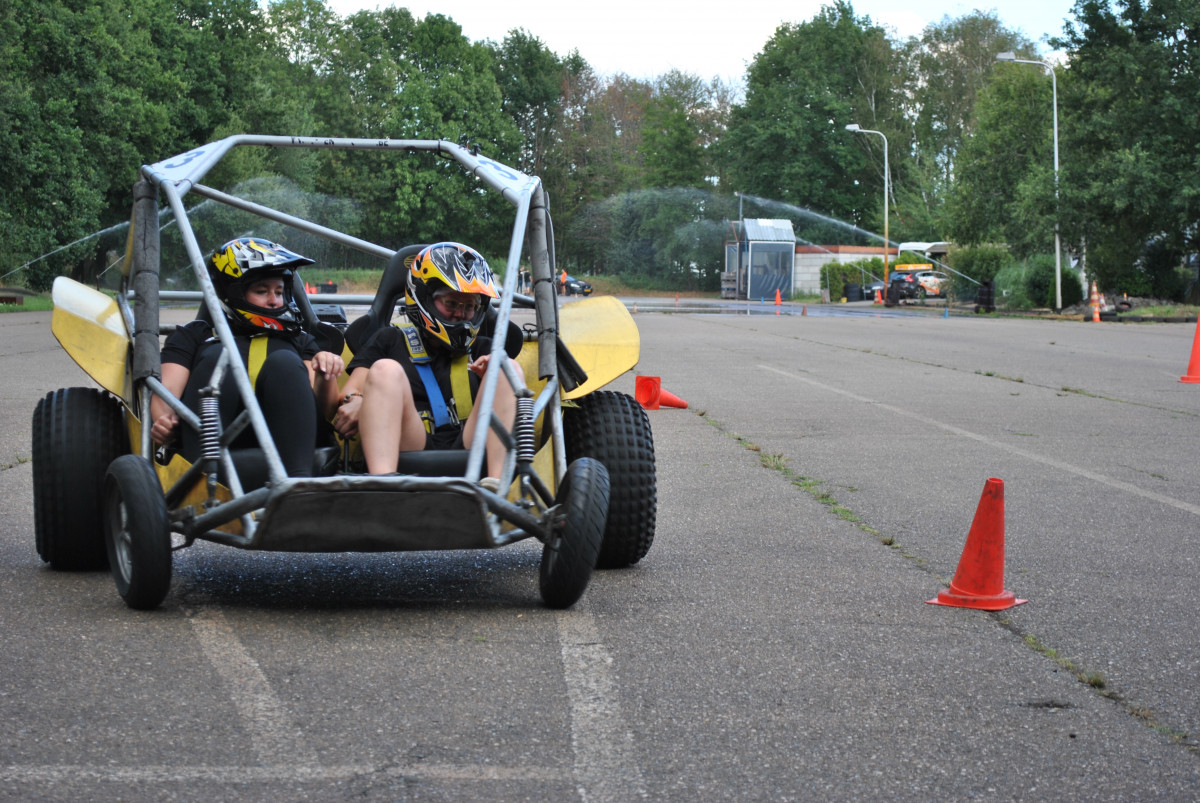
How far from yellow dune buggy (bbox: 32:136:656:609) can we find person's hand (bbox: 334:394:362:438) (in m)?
0.11

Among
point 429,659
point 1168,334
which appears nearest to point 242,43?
point 1168,334

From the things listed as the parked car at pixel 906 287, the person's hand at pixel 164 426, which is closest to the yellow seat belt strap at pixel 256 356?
the person's hand at pixel 164 426

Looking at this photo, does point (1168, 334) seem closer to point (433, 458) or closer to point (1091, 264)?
point (1091, 264)

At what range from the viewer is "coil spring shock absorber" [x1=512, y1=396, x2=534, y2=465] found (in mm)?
4656

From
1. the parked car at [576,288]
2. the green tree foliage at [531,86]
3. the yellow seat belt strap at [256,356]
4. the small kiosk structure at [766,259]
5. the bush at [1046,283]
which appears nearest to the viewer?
the yellow seat belt strap at [256,356]

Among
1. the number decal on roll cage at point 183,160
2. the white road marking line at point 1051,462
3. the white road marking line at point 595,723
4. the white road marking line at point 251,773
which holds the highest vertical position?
the number decal on roll cage at point 183,160

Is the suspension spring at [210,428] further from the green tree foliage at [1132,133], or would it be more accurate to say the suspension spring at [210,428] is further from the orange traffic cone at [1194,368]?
the green tree foliage at [1132,133]

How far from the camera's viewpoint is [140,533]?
4.27m

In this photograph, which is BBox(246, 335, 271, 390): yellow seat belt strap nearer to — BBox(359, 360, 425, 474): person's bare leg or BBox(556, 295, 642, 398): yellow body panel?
BBox(359, 360, 425, 474): person's bare leg

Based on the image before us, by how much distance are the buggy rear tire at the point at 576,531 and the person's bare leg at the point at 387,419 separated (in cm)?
60

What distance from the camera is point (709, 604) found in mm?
4816

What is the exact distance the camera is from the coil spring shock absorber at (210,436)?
4.48m

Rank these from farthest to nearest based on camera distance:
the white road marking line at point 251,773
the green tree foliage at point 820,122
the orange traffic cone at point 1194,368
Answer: the green tree foliage at point 820,122
the orange traffic cone at point 1194,368
the white road marking line at point 251,773

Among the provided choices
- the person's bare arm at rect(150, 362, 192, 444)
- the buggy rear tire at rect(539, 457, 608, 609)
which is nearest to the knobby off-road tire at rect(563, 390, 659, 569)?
the buggy rear tire at rect(539, 457, 608, 609)
